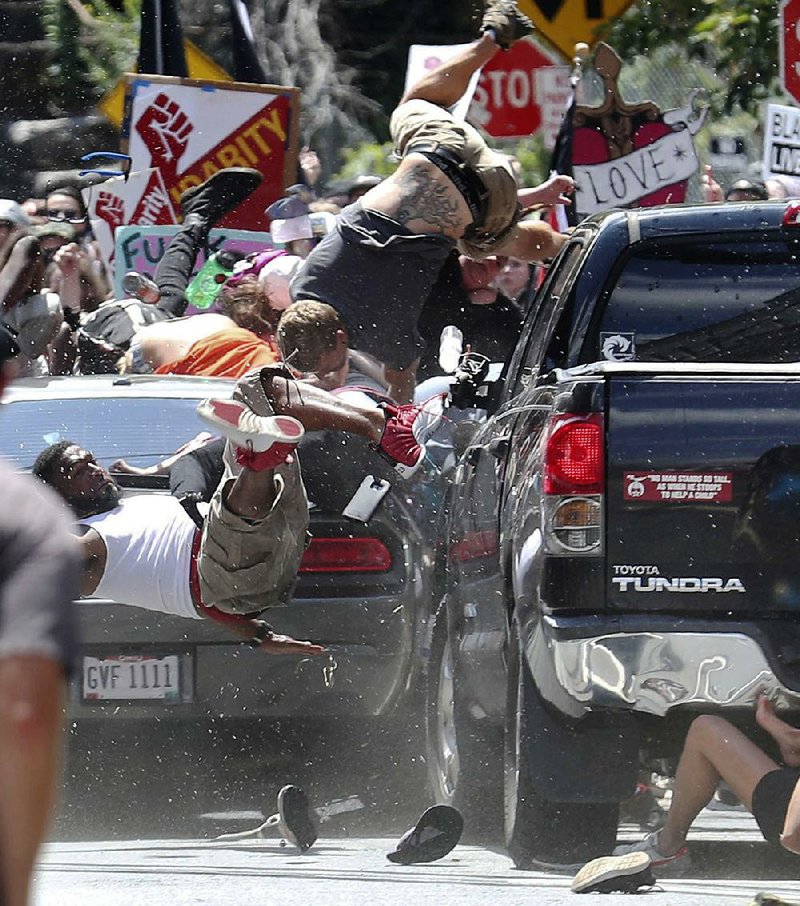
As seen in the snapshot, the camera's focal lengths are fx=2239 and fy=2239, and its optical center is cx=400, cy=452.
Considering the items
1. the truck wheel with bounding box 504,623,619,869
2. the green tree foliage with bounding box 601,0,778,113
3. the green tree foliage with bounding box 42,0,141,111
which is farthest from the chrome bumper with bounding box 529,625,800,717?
the green tree foliage with bounding box 42,0,141,111

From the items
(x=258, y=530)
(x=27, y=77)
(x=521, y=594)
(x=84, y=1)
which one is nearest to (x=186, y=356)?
(x=258, y=530)

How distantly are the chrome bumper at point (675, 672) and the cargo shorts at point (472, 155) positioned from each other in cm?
368

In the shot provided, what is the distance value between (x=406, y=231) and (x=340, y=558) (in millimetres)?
2040

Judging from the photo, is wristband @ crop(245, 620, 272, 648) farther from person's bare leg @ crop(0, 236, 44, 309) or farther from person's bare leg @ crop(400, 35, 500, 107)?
Result: person's bare leg @ crop(0, 236, 44, 309)

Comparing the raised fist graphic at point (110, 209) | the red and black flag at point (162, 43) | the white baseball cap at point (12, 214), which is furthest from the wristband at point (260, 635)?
the red and black flag at point (162, 43)

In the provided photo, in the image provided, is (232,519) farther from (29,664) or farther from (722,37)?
(722,37)

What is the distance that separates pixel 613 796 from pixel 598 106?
7441mm

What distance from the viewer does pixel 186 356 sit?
369 inches

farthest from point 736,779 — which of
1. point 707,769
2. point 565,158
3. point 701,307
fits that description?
point 565,158

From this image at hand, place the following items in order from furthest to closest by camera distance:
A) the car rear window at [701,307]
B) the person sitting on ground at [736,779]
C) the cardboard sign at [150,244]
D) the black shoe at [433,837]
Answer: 1. the cardboard sign at [150,244]
2. the black shoe at [433,837]
3. the car rear window at [701,307]
4. the person sitting on ground at [736,779]

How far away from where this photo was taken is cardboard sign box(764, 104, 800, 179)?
12.3m

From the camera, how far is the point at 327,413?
7184 millimetres

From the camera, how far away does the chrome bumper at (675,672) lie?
17.6 ft

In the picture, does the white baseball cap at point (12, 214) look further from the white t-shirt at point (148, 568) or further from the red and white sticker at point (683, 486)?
the red and white sticker at point (683, 486)
